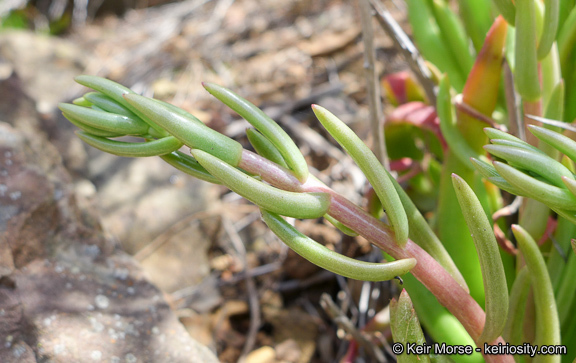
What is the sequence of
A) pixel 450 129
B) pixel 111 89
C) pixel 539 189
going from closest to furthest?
pixel 539 189 → pixel 111 89 → pixel 450 129

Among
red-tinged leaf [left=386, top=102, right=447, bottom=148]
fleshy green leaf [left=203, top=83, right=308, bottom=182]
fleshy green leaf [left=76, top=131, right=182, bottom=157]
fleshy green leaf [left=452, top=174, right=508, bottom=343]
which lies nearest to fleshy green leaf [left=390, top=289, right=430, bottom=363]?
fleshy green leaf [left=452, top=174, right=508, bottom=343]

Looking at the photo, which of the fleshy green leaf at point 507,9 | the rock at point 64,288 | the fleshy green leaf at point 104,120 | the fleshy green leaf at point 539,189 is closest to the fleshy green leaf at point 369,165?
the fleshy green leaf at point 539,189

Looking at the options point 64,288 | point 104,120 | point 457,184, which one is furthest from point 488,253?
point 64,288

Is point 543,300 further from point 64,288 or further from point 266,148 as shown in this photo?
point 64,288

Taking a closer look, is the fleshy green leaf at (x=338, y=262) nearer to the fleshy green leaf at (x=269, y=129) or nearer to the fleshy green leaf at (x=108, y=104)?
the fleshy green leaf at (x=269, y=129)

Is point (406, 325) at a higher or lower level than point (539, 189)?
lower

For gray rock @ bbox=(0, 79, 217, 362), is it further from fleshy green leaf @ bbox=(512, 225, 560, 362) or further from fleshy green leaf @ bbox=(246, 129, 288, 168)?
fleshy green leaf @ bbox=(512, 225, 560, 362)

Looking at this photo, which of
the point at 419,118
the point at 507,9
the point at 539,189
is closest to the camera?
the point at 539,189
